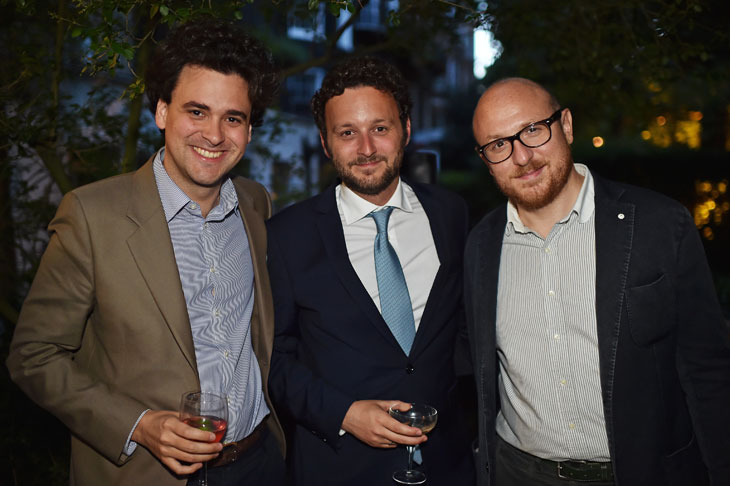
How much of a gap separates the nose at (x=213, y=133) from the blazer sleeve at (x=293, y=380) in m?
0.58

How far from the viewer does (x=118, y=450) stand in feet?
7.27

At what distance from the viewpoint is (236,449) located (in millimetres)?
2525

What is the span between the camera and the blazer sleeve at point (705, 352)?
247 centimetres

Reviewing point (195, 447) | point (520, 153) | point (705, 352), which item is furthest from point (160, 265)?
point (705, 352)

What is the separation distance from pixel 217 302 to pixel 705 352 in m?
2.06

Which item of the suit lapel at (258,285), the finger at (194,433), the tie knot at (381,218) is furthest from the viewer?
the tie knot at (381,218)

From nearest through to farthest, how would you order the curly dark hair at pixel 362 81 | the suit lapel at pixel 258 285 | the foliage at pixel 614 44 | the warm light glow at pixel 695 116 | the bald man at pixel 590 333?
the bald man at pixel 590 333
the suit lapel at pixel 258 285
the curly dark hair at pixel 362 81
the foliage at pixel 614 44
the warm light glow at pixel 695 116

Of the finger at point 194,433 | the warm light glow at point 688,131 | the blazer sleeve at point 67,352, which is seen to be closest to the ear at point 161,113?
the blazer sleeve at point 67,352

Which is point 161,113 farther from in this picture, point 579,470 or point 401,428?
point 579,470

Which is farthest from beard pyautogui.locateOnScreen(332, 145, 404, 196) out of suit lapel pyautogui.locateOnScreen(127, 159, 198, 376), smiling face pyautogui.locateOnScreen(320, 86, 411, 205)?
suit lapel pyautogui.locateOnScreen(127, 159, 198, 376)

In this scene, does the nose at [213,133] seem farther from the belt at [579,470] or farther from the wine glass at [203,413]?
the belt at [579,470]

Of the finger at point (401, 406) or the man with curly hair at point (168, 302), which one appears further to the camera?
the finger at point (401, 406)

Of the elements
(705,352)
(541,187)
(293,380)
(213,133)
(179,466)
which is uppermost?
(213,133)

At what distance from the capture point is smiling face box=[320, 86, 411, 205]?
9.79ft
